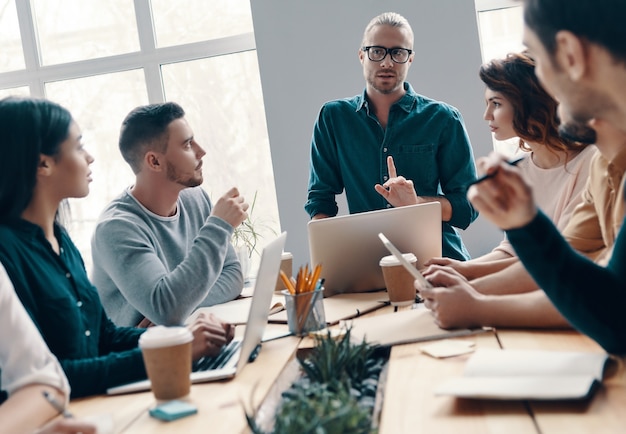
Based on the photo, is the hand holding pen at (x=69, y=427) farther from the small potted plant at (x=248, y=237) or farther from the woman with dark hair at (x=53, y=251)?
the small potted plant at (x=248, y=237)

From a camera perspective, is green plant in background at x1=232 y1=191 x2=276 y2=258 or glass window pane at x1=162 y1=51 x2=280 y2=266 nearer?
green plant in background at x1=232 y1=191 x2=276 y2=258

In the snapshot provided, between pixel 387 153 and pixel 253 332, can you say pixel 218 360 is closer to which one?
pixel 253 332

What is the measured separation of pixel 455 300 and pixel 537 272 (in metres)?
0.41

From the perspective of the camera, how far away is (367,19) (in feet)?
13.3

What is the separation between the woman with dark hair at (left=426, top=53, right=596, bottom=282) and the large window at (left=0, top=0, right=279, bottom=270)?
7.51 feet

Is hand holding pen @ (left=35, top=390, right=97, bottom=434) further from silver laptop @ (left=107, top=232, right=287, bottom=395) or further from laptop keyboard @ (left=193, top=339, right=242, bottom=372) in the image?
laptop keyboard @ (left=193, top=339, right=242, bottom=372)

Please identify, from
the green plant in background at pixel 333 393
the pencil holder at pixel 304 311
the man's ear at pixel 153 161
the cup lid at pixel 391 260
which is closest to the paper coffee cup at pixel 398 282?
the cup lid at pixel 391 260

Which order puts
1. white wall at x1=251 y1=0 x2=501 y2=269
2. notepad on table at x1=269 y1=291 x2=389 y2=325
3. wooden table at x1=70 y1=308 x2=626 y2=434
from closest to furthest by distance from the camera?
wooden table at x1=70 y1=308 x2=626 y2=434 → notepad on table at x1=269 y1=291 x2=389 y2=325 → white wall at x1=251 y1=0 x2=501 y2=269

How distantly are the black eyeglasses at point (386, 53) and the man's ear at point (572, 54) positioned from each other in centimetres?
183

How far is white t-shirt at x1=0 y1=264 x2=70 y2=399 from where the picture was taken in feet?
4.29

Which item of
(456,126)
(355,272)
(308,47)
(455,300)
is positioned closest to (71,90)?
(308,47)

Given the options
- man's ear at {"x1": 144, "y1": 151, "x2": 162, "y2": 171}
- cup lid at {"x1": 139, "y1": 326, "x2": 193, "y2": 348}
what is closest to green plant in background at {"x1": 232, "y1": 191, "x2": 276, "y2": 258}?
man's ear at {"x1": 144, "y1": 151, "x2": 162, "y2": 171}

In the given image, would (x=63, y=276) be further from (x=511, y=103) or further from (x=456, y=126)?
(x=456, y=126)

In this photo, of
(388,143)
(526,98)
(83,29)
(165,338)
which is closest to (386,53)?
(388,143)
